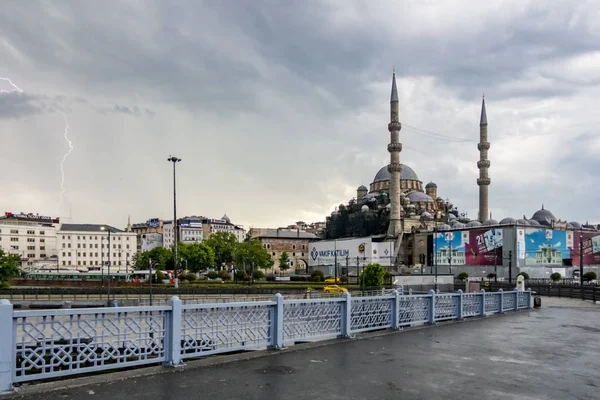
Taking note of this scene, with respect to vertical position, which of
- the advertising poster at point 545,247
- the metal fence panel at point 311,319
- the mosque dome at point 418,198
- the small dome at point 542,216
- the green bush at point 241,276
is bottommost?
the green bush at point 241,276

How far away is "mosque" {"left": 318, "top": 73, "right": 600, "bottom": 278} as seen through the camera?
6881 centimetres

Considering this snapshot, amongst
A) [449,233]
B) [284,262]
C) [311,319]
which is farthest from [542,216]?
[311,319]

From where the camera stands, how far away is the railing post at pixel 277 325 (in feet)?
33.9

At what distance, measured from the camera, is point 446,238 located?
76.2 meters

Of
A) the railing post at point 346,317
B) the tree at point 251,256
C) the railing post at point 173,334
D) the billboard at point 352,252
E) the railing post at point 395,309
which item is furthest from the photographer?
the billboard at point 352,252

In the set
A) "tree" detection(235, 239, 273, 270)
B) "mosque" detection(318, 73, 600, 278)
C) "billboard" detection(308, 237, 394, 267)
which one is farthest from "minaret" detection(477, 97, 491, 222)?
"tree" detection(235, 239, 273, 270)

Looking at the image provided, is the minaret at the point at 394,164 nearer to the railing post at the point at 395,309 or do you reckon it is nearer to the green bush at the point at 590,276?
the green bush at the point at 590,276

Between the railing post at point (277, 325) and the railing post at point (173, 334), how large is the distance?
2346 millimetres

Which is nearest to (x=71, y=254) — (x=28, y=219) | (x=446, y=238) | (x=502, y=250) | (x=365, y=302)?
(x=28, y=219)

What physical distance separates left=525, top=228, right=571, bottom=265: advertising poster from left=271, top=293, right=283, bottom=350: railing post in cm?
6634

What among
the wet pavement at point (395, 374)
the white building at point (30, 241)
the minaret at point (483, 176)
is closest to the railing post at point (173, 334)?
the wet pavement at point (395, 374)

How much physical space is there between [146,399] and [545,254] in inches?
2883

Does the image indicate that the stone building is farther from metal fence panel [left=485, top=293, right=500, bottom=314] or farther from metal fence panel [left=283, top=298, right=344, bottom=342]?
metal fence panel [left=283, top=298, right=344, bottom=342]

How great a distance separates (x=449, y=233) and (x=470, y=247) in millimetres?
4525
